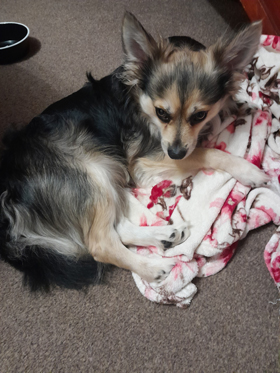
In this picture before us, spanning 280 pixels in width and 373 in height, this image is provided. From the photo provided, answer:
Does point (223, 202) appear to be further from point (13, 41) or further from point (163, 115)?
point (13, 41)

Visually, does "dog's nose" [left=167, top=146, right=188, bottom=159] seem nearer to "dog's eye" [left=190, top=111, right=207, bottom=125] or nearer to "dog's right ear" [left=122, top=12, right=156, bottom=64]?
"dog's eye" [left=190, top=111, right=207, bottom=125]

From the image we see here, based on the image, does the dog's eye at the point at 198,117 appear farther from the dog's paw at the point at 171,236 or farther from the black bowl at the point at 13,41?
the black bowl at the point at 13,41

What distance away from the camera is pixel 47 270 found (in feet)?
4.97

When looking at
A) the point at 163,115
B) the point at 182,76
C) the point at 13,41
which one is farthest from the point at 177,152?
the point at 13,41

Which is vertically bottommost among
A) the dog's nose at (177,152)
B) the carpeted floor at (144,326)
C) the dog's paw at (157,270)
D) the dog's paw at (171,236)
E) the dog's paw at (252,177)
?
the carpeted floor at (144,326)

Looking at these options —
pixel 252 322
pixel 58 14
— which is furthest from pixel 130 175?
Answer: pixel 58 14

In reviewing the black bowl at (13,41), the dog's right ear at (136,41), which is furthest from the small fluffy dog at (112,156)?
the black bowl at (13,41)

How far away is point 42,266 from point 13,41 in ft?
8.01

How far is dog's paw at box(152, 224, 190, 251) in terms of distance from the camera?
5.33ft

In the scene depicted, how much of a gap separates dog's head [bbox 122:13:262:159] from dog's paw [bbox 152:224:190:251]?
1.29 ft

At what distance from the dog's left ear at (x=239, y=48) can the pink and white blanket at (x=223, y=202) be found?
420 mm

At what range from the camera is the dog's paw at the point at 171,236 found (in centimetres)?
162

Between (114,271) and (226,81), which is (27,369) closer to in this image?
(114,271)

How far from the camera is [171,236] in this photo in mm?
1623
